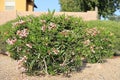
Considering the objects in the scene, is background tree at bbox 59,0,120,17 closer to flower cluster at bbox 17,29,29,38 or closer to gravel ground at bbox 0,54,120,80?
gravel ground at bbox 0,54,120,80

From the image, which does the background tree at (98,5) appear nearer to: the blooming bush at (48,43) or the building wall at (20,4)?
the building wall at (20,4)

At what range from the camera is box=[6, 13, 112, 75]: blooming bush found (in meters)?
10.3

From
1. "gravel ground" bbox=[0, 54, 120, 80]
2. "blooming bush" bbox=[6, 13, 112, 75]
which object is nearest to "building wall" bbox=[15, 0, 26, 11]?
"gravel ground" bbox=[0, 54, 120, 80]

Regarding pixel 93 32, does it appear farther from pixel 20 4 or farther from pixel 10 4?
pixel 10 4

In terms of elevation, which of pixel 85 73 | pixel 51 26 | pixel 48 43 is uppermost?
pixel 51 26

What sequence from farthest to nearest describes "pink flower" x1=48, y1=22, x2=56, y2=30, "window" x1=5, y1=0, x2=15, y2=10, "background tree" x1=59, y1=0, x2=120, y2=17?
"background tree" x1=59, y1=0, x2=120, y2=17, "window" x1=5, y1=0, x2=15, y2=10, "pink flower" x1=48, y1=22, x2=56, y2=30

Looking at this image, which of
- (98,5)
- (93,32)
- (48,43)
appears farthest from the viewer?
(98,5)

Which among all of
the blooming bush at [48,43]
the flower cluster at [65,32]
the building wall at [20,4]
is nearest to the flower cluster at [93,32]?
the blooming bush at [48,43]

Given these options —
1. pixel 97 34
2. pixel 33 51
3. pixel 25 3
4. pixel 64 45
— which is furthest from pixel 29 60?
pixel 25 3

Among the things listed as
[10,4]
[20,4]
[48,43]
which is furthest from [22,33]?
[10,4]

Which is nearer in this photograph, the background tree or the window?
the window

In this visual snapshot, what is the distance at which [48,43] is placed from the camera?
1025 centimetres

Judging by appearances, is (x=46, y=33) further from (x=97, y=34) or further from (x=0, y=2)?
(x=0, y=2)

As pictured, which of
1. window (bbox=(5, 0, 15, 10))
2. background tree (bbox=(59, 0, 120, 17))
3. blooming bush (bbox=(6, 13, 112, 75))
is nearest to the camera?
blooming bush (bbox=(6, 13, 112, 75))
